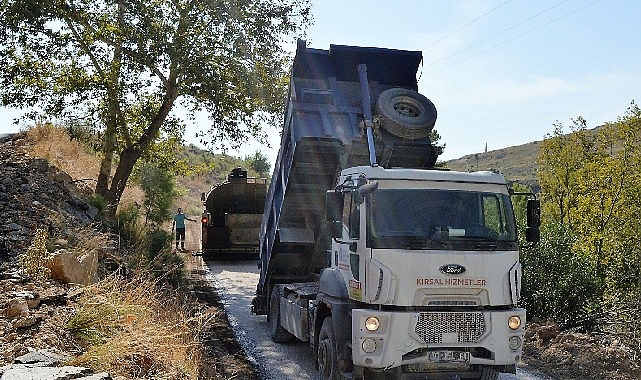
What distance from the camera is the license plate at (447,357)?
252 inches

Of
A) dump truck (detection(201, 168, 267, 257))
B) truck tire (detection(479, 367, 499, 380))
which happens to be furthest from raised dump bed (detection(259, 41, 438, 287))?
dump truck (detection(201, 168, 267, 257))

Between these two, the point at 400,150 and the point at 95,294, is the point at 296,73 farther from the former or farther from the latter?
the point at 95,294

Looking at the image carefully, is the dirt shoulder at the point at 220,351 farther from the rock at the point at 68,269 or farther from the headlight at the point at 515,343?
the headlight at the point at 515,343

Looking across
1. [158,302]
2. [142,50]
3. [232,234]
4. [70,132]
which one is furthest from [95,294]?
[70,132]

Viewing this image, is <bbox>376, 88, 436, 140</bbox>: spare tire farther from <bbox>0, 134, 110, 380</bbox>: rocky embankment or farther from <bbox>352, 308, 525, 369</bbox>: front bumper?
<bbox>0, 134, 110, 380</bbox>: rocky embankment

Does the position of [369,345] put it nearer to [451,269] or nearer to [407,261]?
[407,261]

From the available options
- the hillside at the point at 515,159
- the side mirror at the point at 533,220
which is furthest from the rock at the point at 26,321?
the hillside at the point at 515,159

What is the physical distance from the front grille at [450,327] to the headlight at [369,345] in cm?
47

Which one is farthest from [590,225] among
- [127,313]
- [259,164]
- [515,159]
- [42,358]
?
[515,159]

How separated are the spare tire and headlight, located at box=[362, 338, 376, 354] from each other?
10.2 feet

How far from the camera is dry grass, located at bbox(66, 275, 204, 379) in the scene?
5730 millimetres

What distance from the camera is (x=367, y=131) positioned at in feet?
27.2

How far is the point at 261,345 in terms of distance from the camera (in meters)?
9.80

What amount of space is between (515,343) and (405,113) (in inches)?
138
